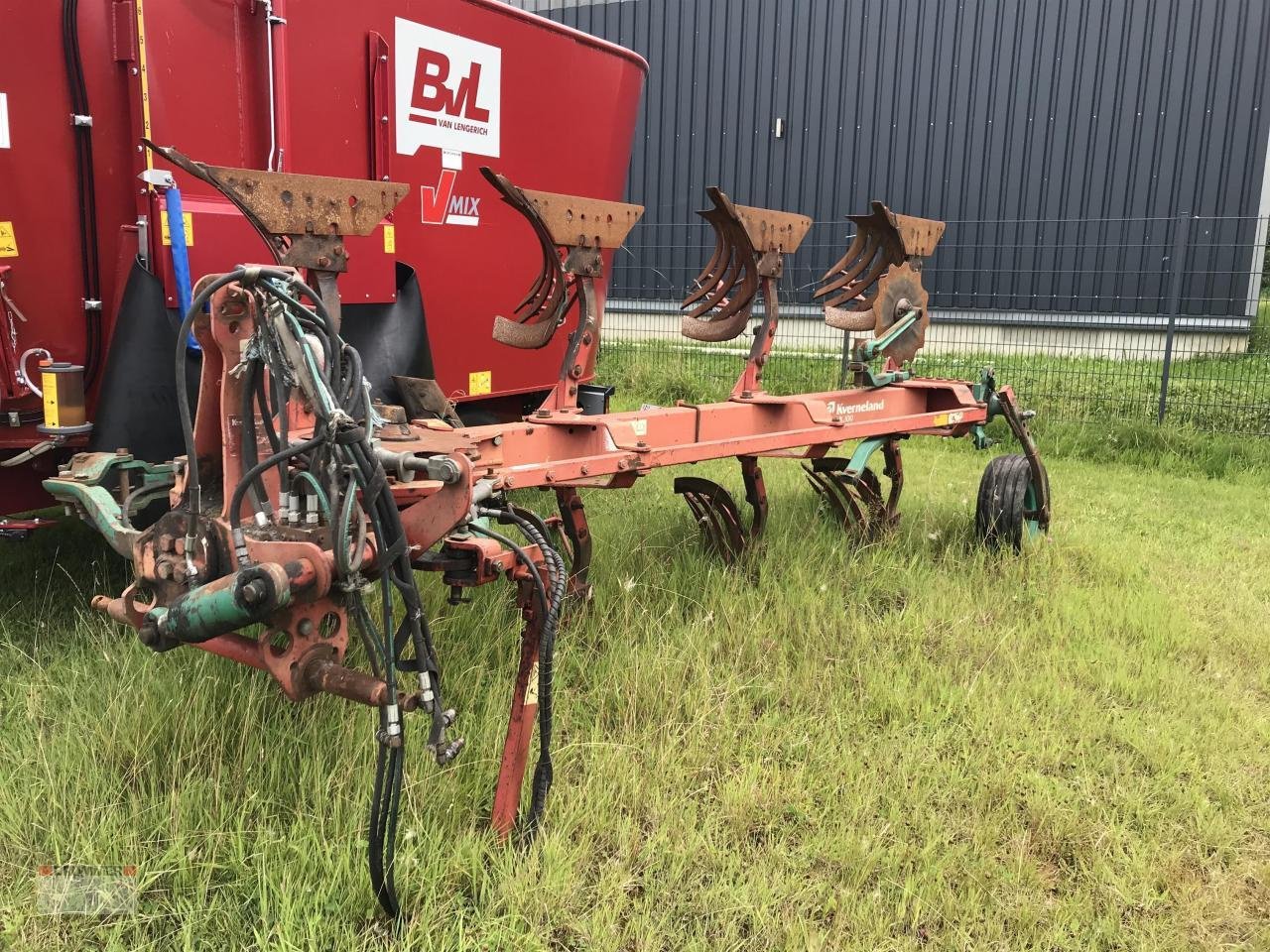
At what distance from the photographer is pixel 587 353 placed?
3.60m

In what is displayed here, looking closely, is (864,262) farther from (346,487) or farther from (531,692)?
(346,487)

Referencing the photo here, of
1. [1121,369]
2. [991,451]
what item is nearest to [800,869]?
[991,451]

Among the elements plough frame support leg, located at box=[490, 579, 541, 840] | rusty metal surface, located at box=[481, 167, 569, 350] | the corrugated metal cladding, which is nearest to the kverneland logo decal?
rusty metal surface, located at box=[481, 167, 569, 350]

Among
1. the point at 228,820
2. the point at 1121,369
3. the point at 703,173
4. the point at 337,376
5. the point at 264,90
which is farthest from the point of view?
the point at 703,173

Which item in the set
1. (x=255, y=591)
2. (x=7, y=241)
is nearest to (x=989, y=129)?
(x=7, y=241)

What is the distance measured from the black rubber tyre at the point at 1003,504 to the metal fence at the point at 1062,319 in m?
3.86

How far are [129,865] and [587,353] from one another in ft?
6.89

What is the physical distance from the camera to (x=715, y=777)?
2836 mm

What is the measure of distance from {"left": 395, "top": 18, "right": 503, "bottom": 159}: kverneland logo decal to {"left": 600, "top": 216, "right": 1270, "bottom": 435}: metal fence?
4796 millimetres

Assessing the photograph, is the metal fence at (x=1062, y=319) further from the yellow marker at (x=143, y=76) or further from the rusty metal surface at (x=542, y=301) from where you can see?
the yellow marker at (x=143, y=76)

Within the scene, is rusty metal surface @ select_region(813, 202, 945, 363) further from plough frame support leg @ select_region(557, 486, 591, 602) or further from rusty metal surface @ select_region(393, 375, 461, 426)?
rusty metal surface @ select_region(393, 375, 461, 426)

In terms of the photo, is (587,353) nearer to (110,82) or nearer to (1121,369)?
(110,82)

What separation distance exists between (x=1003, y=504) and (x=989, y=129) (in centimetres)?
795

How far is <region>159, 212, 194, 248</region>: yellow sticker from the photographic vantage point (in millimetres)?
3254
